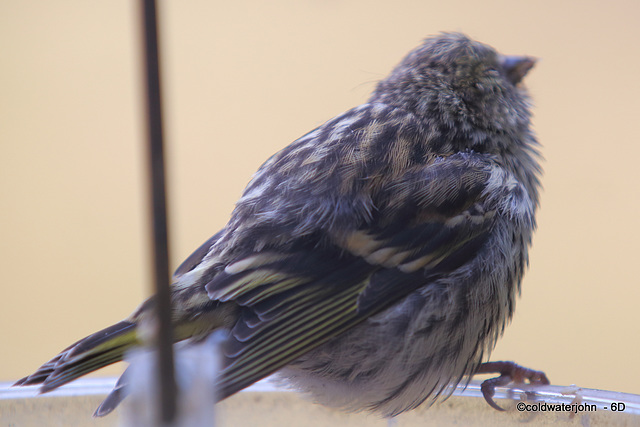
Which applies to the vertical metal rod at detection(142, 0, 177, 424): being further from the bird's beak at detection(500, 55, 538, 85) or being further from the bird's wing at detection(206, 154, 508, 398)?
the bird's beak at detection(500, 55, 538, 85)

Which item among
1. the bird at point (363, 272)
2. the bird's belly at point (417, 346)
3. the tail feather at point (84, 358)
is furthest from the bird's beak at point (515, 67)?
the tail feather at point (84, 358)

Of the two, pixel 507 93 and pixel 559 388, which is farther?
pixel 507 93

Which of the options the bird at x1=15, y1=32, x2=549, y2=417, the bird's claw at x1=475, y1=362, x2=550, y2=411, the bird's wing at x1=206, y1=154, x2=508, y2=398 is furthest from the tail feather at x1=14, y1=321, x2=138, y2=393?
the bird's claw at x1=475, y1=362, x2=550, y2=411

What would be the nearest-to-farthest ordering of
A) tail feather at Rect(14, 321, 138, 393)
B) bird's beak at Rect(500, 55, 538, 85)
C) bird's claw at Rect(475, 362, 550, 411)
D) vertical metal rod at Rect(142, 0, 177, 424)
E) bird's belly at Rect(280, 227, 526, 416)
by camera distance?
vertical metal rod at Rect(142, 0, 177, 424) < tail feather at Rect(14, 321, 138, 393) < bird's belly at Rect(280, 227, 526, 416) < bird's claw at Rect(475, 362, 550, 411) < bird's beak at Rect(500, 55, 538, 85)

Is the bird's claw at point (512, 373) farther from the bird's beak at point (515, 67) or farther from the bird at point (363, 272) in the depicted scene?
the bird's beak at point (515, 67)

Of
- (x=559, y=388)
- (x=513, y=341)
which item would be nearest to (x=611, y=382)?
(x=513, y=341)

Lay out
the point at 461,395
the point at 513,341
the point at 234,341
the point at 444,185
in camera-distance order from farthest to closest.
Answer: the point at 513,341, the point at 461,395, the point at 444,185, the point at 234,341

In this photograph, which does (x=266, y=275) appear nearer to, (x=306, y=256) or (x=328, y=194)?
(x=306, y=256)
